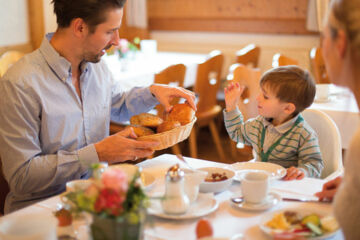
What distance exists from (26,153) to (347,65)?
3.52 ft

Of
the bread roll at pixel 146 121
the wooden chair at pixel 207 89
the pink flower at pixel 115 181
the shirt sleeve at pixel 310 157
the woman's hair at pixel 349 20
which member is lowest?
the wooden chair at pixel 207 89

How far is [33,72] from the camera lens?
1.69 meters

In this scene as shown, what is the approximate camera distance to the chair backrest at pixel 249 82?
2.98 metres

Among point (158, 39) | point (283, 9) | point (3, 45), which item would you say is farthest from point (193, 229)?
point (158, 39)

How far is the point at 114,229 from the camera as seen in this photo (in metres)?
0.95

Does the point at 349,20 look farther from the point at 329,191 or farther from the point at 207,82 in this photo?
the point at 207,82

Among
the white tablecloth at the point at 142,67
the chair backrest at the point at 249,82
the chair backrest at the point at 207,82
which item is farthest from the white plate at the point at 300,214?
the chair backrest at the point at 207,82

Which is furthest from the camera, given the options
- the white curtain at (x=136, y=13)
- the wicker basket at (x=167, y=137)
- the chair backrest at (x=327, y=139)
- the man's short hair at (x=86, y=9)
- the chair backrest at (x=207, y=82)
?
the white curtain at (x=136, y=13)

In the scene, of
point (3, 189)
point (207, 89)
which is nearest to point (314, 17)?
point (207, 89)

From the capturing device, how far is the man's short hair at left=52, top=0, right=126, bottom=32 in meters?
1.68

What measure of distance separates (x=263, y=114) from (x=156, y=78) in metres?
1.15

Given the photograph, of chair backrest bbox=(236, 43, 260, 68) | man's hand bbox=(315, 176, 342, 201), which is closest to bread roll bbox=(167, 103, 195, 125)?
man's hand bbox=(315, 176, 342, 201)

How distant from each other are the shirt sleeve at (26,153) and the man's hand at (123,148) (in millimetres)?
39

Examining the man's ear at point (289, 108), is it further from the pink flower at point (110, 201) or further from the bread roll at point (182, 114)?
the pink flower at point (110, 201)
